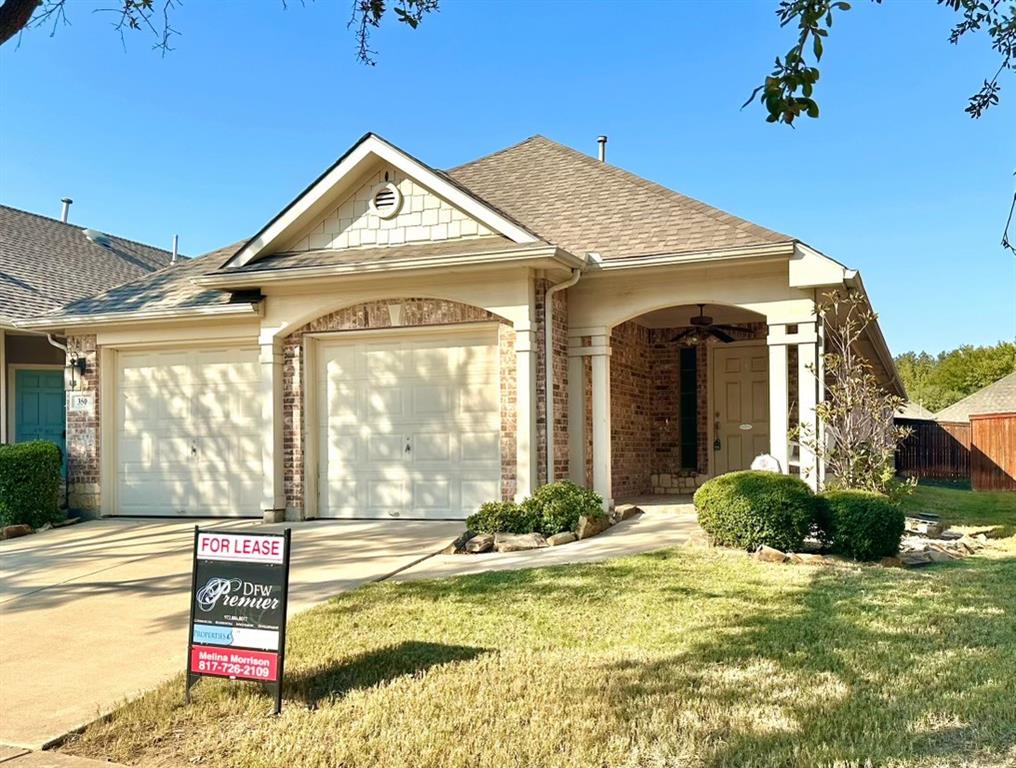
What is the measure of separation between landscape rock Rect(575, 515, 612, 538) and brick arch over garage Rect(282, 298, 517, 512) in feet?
4.08

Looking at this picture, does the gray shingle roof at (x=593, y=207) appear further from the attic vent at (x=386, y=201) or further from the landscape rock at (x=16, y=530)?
the landscape rock at (x=16, y=530)

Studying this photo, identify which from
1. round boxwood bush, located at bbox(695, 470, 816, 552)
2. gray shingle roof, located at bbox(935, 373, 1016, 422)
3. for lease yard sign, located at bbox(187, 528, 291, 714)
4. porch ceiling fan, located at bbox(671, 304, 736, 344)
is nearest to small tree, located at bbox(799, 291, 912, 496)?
round boxwood bush, located at bbox(695, 470, 816, 552)

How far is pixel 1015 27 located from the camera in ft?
16.7

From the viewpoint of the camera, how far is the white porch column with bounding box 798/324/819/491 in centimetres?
1052

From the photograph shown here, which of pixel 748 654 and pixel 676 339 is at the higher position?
pixel 676 339

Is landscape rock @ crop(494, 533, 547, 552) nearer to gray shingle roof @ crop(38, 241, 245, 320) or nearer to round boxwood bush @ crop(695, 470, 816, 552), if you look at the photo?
round boxwood bush @ crop(695, 470, 816, 552)

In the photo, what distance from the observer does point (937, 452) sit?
27781mm

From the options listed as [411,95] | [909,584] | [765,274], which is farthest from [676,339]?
[909,584]

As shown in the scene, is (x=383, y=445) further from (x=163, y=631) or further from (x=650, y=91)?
(x=650, y=91)

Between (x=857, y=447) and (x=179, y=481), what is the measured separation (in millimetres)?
9628

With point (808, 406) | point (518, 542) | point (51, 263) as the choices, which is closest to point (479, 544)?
point (518, 542)

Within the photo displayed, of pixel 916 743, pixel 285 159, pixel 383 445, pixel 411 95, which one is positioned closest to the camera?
pixel 916 743

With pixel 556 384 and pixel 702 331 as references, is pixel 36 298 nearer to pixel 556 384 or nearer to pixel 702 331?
pixel 556 384

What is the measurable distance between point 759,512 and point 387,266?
5482mm
